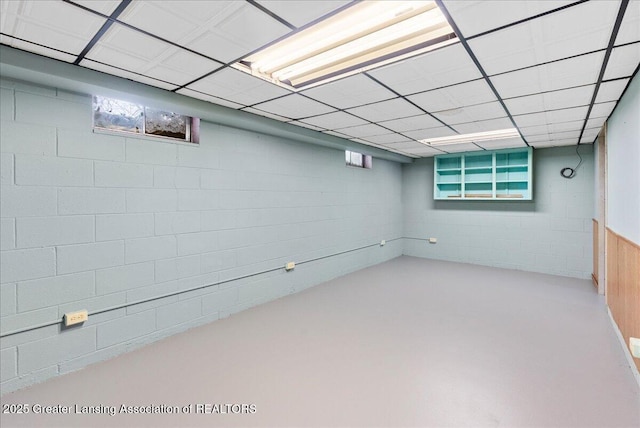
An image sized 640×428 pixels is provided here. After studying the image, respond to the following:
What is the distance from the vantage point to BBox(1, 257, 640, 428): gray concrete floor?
6.21ft

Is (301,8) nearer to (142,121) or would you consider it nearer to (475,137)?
(142,121)

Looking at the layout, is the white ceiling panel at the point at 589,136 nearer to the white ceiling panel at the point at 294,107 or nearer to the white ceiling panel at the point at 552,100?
the white ceiling panel at the point at 552,100

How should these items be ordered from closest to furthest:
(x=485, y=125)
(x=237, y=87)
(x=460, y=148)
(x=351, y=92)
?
(x=237, y=87)
(x=351, y=92)
(x=485, y=125)
(x=460, y=148)

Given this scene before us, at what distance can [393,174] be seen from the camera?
670cm

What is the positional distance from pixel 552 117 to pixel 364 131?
6.70 ft

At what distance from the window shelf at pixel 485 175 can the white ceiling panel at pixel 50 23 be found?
5.84 meters

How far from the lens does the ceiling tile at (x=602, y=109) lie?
287 cm

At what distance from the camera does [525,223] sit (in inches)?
220

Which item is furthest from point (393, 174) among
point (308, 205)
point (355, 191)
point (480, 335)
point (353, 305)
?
point (480, 335)

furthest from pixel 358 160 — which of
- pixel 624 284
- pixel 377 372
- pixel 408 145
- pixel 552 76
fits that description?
pixel 377 372

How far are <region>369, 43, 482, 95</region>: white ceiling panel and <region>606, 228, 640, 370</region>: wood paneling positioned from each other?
178 centimetres

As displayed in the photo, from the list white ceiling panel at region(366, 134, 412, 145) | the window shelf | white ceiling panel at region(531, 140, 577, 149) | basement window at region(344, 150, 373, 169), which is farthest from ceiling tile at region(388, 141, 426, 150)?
white ceiling panel at region(531, 140, 577, 149)

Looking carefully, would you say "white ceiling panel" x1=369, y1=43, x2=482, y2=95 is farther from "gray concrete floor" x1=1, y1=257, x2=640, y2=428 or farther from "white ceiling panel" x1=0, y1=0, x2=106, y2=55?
"gray concrete floor" x1=1, y1=257, x2=640, y2=428

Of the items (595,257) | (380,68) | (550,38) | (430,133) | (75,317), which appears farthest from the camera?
(595,257)
